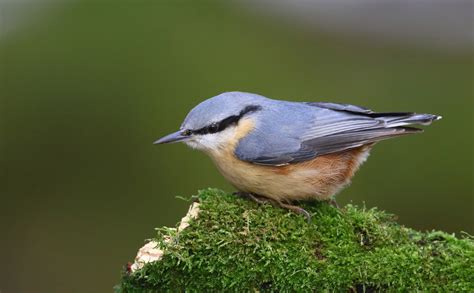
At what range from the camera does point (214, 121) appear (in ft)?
14.2

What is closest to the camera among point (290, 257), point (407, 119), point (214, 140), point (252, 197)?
point (290, 257)

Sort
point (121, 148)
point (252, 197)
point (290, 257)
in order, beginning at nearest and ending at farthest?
point (290, 257)
point (252, 197)
point (121, 148)

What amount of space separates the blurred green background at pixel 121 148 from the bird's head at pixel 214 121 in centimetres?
239

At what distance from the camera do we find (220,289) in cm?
373

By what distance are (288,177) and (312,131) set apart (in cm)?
37

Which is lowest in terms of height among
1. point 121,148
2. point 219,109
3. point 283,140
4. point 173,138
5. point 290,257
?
point 290,257

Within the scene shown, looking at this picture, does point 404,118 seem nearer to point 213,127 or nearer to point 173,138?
point 213,127

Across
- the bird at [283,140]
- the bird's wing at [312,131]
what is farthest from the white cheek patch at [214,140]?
the bird's wing at [312,131]

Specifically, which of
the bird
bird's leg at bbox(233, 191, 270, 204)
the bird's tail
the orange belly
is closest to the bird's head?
the bird

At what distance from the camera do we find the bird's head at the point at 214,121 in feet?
14.1

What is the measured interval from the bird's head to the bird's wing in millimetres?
120

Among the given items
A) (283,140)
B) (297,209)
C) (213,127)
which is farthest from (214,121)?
(297,209)

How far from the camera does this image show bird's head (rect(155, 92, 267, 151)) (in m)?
4.30

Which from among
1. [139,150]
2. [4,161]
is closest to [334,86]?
[139,150]
